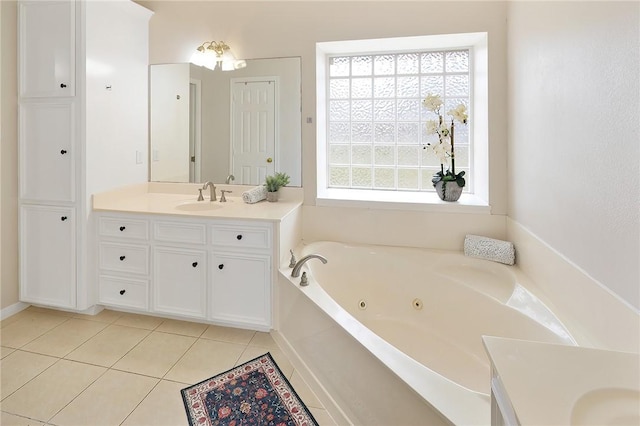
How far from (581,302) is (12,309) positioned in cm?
357

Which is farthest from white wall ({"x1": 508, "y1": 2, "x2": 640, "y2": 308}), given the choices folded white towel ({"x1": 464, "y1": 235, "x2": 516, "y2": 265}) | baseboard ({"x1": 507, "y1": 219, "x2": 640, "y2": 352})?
folded white towel ({"x1": 464, "y1": 235, "x2": 516, "y2": 265})

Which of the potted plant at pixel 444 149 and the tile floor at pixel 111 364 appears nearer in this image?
the tile floor at pixel 111 364

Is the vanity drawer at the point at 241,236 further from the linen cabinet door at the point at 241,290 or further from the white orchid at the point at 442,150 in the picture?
the white orchid at the point at 442,150

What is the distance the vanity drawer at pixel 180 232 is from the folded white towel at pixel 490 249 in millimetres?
1824

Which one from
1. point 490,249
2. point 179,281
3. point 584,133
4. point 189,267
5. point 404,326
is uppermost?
point 584,133

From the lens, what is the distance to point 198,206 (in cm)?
273

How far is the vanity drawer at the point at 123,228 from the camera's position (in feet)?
7.97

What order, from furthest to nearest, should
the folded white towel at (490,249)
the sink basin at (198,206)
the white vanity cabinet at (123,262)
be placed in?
the sink basin at (198,206) → the white vanity cabinet at (123,262) → the folded white towel at (490,249)

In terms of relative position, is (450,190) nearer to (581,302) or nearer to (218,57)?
(581,302)

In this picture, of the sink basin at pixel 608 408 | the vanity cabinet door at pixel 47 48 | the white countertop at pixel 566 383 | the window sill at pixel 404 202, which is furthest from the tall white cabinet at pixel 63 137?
the sink basin at pixel 608 408

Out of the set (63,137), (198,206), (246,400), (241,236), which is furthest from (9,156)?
(246,400)

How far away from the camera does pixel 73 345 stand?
220 centimetres

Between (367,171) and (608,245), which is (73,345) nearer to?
(367,171)

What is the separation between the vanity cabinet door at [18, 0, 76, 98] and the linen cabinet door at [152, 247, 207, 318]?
133 cm
